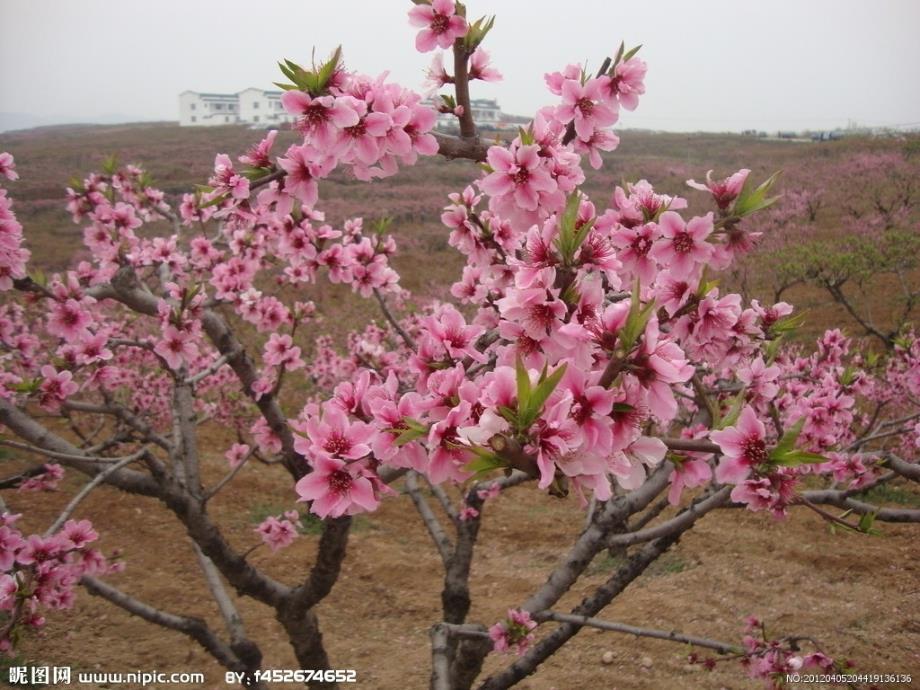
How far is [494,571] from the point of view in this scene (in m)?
6.22

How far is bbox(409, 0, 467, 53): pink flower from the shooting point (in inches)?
68.9

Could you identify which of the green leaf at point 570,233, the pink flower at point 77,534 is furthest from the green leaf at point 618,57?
the pink flower at point 77,534

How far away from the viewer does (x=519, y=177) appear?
159 cm

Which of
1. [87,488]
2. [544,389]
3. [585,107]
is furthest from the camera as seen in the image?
[87,488]

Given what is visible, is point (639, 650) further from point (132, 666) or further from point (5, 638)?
point (5, 638)

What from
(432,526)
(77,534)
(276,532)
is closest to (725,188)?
(432,526)

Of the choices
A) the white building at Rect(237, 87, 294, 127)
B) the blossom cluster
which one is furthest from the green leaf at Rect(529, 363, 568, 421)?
the white building at Rect(237, 87, 294, 127)

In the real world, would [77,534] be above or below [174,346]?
below

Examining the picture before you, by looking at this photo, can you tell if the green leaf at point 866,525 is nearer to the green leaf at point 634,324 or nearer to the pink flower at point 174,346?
the green leaf at point 634,324

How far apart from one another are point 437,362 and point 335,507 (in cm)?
41

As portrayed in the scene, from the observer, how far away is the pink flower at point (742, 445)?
4.35 feet

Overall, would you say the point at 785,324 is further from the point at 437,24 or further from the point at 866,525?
the point at 437,24

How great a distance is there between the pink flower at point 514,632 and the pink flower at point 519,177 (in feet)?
6.17

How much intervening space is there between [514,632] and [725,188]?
2.00 metres
